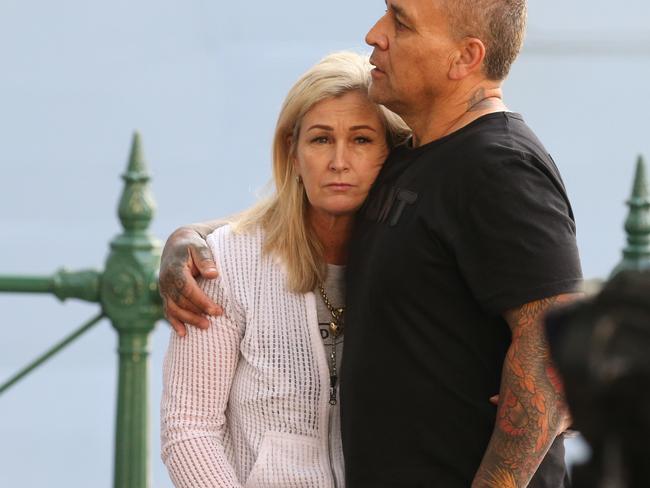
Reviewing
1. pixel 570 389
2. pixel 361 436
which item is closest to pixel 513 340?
pixel 361 436

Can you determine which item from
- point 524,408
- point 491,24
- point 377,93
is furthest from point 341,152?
point 524,408

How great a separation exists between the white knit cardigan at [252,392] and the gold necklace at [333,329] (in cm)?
2

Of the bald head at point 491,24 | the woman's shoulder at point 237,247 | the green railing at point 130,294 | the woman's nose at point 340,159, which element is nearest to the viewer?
the bald head at point 491,24

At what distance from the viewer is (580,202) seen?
4.92 metres

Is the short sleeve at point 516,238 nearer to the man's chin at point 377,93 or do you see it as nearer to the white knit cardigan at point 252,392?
the man's chin at point 377,93

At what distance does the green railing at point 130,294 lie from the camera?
14.2 ft

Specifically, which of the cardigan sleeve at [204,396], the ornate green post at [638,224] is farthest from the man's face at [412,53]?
the ornate green post at [638,224]

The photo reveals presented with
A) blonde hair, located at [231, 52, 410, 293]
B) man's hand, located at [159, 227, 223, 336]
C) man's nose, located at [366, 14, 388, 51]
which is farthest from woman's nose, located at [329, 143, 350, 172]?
man's hand, located at [159, 227, 223, 336]

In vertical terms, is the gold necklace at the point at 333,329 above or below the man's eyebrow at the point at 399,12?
below

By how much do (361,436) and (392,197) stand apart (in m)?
0.43

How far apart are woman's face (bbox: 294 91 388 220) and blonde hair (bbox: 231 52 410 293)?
1.1 inches

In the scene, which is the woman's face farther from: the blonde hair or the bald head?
the bald head

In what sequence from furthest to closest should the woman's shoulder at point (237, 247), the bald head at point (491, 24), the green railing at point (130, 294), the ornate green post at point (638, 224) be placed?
the ornate green post at point (638, 224)
the green railing at point (130, 294)
the woman's shoulder at point (237, 247)
the bald head at point (491, 24)

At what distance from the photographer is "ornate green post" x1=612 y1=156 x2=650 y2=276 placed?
Result: 175 inches
